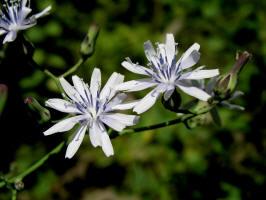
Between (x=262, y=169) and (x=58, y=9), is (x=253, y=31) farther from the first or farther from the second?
(x=58, y=9)

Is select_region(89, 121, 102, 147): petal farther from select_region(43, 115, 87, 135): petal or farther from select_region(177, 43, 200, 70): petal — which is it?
select_region(177, 43, 200, 70): petal

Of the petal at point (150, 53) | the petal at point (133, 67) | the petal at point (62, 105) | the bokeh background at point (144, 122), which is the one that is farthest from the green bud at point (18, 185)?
the petal at point (150, 53)

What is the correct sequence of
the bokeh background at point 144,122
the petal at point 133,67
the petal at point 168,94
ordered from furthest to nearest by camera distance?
the bokeh background at point 144,122
the petal at point 133,67
the petal at point 168,94

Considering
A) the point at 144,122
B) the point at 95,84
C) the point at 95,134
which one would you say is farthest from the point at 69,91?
the point at 144,122

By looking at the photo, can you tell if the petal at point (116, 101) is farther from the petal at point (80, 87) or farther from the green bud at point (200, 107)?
the green bud at point (200, 107)

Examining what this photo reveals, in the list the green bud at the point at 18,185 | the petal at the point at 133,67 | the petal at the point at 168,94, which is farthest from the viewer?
the green bud at the point at 18,185

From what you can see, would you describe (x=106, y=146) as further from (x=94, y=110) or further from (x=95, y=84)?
(x=95, y=84)
